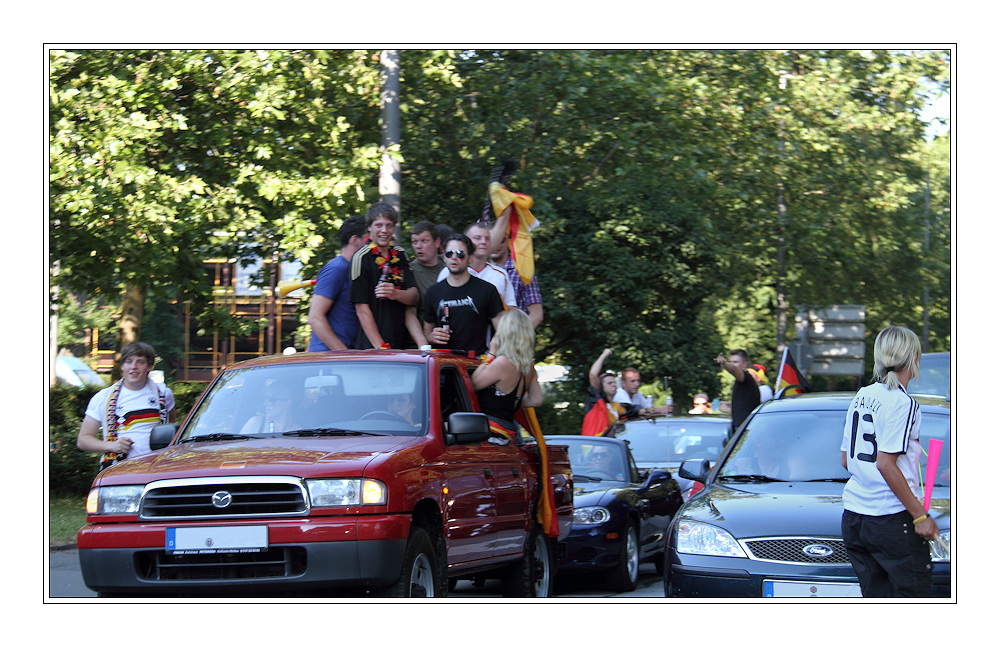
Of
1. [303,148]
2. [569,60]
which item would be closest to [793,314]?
[569,60]

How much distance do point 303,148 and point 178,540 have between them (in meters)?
10.8

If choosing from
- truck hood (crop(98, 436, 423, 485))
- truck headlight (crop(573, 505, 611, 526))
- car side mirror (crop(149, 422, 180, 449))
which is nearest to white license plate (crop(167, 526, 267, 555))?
truck hood (crop(98, 436, 423, 485))

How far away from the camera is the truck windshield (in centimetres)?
662

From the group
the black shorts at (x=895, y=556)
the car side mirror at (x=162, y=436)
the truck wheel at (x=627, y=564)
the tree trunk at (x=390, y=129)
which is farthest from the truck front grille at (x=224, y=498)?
the tree trunk at (x=390, y=129)

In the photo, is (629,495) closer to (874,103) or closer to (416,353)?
(416,353)

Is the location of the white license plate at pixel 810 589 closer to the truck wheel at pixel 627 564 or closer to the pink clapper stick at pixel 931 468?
the pink clapper stick at pixel 931 468

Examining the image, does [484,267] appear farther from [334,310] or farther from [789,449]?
[789,449]

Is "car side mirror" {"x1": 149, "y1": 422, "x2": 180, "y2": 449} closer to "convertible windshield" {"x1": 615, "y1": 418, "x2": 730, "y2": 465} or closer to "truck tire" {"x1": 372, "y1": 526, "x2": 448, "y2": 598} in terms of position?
"truck tire" {"x1": 372, "y1": 526, "x2": 448, "y2": 598}

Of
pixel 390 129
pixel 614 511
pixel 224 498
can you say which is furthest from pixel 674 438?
pixel 224 498

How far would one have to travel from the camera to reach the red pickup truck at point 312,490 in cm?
562

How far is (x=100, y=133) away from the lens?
1415 centimetres

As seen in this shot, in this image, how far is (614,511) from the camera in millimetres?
10547

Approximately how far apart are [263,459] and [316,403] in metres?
0.91

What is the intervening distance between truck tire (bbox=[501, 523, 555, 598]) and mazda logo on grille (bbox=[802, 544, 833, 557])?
1.94 metres
